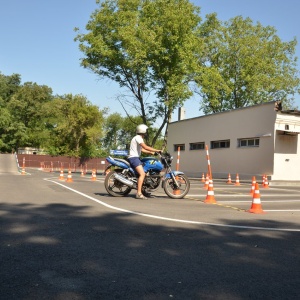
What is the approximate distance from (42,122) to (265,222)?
8035cm

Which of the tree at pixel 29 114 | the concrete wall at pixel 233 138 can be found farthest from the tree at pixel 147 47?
the tree at pixel 29 114

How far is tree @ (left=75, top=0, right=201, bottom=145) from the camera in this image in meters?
32.4

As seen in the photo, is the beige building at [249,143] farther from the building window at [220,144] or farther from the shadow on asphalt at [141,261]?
the shadow on asphalt at [141,261]

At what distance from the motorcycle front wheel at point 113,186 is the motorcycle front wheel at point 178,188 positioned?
1.10 m

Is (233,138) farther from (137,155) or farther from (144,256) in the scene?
(144,256)

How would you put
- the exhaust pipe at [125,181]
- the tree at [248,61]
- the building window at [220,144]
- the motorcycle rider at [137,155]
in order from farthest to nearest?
the tree at [248,61], the building window at [220,144], the exhaust pipe at [125,181], the motorcycle rider at [137,155]

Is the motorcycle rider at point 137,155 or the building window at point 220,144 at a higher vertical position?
the building window at point 220,144

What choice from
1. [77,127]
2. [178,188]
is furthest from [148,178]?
[77,127]

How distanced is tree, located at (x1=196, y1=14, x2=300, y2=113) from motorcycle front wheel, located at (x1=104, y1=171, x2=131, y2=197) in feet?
108

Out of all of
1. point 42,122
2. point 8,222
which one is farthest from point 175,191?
point 42,122

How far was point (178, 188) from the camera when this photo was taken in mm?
10922

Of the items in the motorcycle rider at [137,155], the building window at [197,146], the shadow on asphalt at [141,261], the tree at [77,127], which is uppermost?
the tree at [77,127]

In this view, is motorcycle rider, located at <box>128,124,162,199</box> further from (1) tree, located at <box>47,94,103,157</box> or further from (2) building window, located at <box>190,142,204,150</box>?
(1) tree, located at <box>47,94,103,157</box>

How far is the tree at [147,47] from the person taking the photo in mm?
32375
